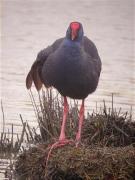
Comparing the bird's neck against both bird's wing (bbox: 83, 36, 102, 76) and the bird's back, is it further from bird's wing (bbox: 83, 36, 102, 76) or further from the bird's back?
bird's wing (bbox: 83, 36, 102, 76)

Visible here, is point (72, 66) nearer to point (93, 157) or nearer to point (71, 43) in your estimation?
point (71, 43)

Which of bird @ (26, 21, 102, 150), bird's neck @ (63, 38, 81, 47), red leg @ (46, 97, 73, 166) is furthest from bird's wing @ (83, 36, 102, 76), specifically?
red leg @ (46, 97, 73, 166)

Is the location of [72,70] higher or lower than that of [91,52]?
lower

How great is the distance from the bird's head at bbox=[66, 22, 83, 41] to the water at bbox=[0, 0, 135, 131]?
3451mm

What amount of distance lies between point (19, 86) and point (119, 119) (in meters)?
5.30

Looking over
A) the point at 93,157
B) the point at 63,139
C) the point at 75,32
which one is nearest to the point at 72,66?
the point at 75,32

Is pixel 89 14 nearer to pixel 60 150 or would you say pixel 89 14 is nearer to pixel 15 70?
pixel 15 70

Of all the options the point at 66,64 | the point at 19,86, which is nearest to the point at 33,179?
the point at 66,64

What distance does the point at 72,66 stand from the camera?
909 centimetres

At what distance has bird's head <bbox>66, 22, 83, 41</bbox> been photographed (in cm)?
888

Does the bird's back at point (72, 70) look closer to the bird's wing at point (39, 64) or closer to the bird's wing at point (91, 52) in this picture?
the bird's wing at point (91, 52)

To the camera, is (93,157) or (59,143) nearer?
(93,157)

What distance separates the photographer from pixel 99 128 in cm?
984

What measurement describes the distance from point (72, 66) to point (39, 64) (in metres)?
0.82
